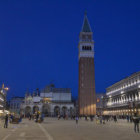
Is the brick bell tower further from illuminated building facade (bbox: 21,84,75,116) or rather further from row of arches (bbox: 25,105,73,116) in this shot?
row of arches (bbox: 25,105,73,116)

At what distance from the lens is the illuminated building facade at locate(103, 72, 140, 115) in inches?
2248

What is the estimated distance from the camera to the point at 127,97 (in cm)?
6631

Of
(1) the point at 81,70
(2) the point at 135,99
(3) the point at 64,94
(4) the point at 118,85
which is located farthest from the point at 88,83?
(3) the point at 64,94

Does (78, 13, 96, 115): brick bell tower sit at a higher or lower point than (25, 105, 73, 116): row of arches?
higher

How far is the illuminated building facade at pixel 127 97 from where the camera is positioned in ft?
187

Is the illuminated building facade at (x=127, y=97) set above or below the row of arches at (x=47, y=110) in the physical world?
above

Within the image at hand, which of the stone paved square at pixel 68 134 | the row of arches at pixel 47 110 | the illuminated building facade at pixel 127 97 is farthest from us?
the row of arches at pixel 47 110

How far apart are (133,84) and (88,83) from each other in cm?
2675

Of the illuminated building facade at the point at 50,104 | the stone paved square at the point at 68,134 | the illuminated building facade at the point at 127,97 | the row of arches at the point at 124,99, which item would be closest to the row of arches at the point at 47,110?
the illuminated building facade at the point at 50,104

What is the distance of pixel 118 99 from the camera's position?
251 ft

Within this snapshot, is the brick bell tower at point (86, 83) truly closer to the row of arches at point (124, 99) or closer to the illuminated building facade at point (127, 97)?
the row of arches at point (124, 99)

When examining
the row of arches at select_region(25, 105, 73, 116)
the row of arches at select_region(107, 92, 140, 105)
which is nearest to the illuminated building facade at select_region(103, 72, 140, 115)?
the row of arches at select_region(107, 92, 140, 105)

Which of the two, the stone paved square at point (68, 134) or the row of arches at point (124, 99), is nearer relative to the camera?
the stone paved square at point (68, 134)

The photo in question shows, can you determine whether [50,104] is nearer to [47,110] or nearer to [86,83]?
[47,110]
